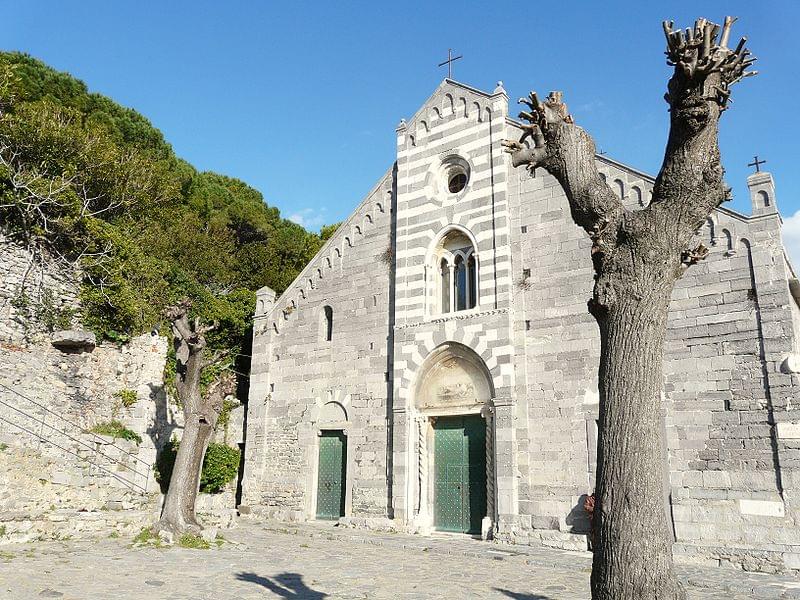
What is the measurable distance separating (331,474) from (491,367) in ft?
19.0

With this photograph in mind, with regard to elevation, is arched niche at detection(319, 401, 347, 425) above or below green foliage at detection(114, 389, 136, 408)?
below

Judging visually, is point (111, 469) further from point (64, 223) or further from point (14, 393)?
point (64, 223)

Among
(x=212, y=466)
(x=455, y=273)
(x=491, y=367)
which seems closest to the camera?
(x=491, y=367)

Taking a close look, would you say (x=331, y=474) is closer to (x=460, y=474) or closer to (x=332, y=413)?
(x=332, y=413)

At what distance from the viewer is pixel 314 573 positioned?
33.1 feet

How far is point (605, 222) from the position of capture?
5.80m

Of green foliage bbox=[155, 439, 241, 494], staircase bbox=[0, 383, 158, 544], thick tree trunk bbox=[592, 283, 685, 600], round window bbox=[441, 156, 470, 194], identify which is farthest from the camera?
green foliage bbox=[155, 439, 241, 494]

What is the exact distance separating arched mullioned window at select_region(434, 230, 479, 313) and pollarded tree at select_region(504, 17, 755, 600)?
35.0 feet

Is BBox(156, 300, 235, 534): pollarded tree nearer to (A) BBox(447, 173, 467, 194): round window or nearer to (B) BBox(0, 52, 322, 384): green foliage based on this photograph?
(B) BBox(0, 52, 322, 384): green foliage

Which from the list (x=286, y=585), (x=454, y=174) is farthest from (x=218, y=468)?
(x=454, y=174)

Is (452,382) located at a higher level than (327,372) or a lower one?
lower

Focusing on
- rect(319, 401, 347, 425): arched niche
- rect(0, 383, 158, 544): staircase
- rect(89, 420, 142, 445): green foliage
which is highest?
rect(319, 401, 347, 425): arched niche

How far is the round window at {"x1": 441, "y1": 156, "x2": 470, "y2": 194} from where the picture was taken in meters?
17.7

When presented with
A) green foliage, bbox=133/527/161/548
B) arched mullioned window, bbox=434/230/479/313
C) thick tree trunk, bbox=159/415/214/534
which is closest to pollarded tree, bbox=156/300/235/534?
thick tree trunk, bbox=159/415/214/534
